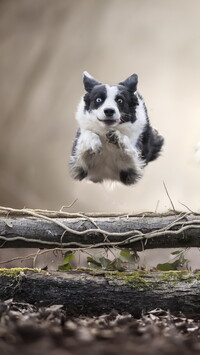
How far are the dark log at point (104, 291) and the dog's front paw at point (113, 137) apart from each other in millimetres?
804

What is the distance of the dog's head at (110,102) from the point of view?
234cm

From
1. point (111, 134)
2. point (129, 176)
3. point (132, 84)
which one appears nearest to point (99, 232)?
point (111, 134)

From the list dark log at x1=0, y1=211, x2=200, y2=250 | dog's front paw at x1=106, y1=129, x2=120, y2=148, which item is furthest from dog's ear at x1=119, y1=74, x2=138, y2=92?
dark log at x1=0, y1=211, x2=200, y2=250

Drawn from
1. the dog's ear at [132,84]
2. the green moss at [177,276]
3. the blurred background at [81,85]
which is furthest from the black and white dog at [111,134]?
the green moss at [177,276]

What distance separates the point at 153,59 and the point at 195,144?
533mm

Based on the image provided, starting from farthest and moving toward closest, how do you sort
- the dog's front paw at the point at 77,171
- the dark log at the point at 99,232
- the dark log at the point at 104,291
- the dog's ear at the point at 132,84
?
the dog's front paw at the point at 77,171
the dog's ear at the point at 132,84
the dark log at the point at 99,232
the dark log at the point at 104,291

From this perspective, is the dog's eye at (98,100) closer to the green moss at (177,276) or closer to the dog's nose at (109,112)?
the dog's nose at (109,112)

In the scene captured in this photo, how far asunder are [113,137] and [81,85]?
2.06 feet

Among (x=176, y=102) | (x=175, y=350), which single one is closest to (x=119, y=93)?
(x=176, y=102)

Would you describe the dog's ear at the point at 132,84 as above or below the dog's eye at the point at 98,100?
above

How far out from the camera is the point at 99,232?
194cm

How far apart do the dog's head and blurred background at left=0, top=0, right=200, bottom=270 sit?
0.28 metres

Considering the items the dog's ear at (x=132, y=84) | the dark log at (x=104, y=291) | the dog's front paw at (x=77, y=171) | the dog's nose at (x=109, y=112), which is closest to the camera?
the dark log at (x=104, y=291)

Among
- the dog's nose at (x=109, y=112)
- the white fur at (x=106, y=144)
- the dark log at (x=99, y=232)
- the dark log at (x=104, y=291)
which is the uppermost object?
the dog's nose at (x=109, y=112)
